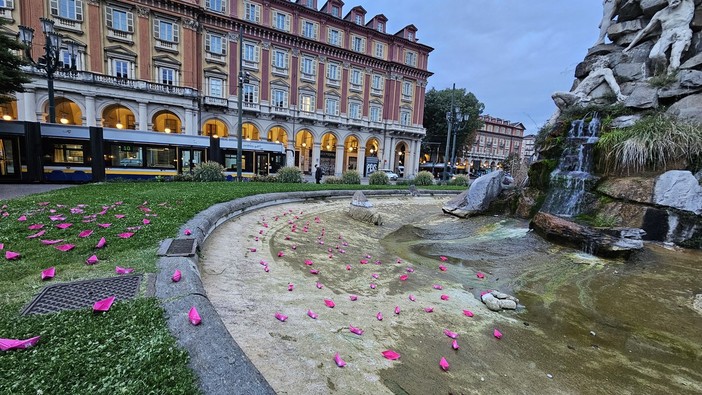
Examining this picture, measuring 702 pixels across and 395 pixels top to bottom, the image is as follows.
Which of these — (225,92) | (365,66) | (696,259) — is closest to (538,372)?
(696,259)

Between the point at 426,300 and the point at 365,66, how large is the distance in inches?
1427

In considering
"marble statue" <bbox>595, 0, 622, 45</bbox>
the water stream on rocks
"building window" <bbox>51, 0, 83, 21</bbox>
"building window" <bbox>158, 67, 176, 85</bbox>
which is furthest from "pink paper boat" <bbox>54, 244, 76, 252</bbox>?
"building window" <bbox>51, 0, 83, 21</bbox>

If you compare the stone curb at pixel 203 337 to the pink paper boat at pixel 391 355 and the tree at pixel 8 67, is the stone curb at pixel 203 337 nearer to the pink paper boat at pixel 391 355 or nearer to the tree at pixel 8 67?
the pink paper boat at pixel 391 355

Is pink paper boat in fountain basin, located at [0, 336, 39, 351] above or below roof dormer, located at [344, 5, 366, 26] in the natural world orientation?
below

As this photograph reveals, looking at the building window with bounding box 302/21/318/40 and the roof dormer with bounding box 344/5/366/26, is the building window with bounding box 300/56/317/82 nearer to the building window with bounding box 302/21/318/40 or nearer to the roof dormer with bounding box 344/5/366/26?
the building window with bounding box 302/21/318/40

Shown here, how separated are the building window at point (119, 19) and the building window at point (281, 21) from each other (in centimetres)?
1206

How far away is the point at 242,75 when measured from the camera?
1570 cm

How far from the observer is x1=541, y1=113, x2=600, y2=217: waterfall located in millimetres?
8469

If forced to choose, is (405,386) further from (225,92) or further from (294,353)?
(225,92)

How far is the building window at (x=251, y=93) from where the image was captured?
98.9 feet

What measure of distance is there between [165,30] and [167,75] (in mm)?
3554

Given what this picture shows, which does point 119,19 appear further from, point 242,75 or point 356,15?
point 356,15

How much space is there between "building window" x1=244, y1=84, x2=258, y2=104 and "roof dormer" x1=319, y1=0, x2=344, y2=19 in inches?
499

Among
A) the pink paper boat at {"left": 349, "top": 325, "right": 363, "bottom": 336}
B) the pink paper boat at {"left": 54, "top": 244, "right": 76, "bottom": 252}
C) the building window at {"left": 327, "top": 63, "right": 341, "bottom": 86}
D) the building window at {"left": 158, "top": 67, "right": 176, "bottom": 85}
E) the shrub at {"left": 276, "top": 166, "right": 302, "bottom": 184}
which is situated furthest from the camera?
the building window at {"left": 327, "top": 63, "right": 341, "bottom": 86}
